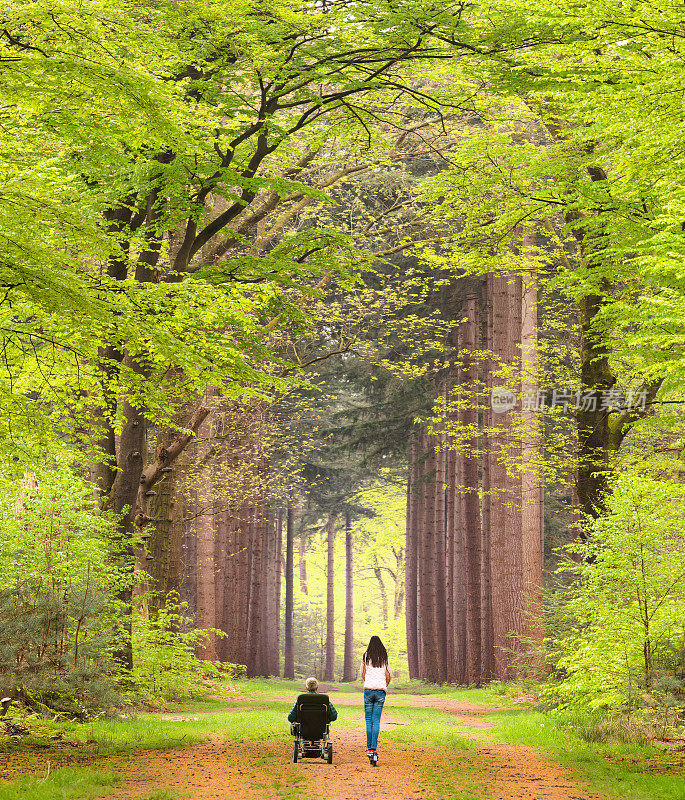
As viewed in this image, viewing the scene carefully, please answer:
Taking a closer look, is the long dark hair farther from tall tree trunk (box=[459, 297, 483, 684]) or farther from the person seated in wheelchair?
tall tree trunk (box=[459, 297, 483, 684])

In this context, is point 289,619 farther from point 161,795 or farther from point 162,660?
point 161,795

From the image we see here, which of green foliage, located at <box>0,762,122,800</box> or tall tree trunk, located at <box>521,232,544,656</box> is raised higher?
tall tree trunk, located at <box>521,232,544,656</box>

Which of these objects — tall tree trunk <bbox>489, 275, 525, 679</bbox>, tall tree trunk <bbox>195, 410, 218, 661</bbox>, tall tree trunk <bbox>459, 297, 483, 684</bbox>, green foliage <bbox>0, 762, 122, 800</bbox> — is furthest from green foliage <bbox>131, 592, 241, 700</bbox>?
tall tree trunk <bbox>459, 297, 483, 684</bbox>

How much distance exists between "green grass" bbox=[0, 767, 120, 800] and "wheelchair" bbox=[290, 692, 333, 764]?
2.06 metres

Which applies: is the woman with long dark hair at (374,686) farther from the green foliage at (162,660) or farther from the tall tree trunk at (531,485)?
the tall tree trunk at (531,485)

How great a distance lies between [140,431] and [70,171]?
469cm

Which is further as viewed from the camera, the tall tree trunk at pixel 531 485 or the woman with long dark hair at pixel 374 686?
the tall tree trunk at pixel 531 485

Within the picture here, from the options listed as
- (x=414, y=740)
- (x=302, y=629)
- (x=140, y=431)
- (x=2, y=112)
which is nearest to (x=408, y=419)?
(x=140, y=431)

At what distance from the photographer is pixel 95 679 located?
10.2 meters

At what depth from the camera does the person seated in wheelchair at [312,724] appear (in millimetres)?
8500

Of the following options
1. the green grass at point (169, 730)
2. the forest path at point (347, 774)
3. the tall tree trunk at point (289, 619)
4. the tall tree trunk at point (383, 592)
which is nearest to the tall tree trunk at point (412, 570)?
the tall tree trunk at point (289, 619)

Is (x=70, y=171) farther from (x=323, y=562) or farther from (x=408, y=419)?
(x=323, y=562)

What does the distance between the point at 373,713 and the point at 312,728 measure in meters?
0.95

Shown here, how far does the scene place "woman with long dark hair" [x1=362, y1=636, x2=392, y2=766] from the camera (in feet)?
30.0
